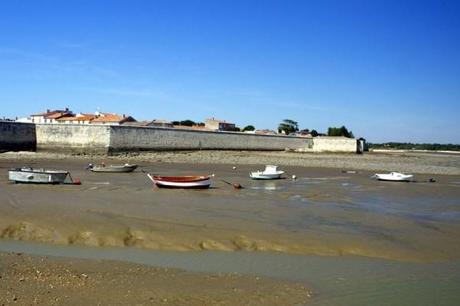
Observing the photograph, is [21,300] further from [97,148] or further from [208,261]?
[97,148]

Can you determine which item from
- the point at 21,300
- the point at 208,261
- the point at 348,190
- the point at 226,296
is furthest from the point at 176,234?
the point at 348,190

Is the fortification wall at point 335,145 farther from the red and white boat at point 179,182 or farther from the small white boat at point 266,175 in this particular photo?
the red and white boat at point 179,182

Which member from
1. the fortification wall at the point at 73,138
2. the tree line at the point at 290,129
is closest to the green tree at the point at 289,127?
the tree line at the point at 290,129

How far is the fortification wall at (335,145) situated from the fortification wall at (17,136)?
5207 cm

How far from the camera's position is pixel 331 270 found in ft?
33.6

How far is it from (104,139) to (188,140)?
55.0ft

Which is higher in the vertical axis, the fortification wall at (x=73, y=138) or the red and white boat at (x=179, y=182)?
the fortification wall at (x=73, y=138)

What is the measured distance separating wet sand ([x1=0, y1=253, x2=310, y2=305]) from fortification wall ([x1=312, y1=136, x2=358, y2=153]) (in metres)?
83.4

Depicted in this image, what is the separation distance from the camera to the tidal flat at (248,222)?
11891 mm

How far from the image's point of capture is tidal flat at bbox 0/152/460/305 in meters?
11.9

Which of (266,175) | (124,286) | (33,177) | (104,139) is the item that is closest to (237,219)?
(124,286)

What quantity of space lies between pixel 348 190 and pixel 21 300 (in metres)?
21.8

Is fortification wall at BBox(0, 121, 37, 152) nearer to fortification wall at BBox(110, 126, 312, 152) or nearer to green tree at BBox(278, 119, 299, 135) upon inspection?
fortification wall at BBox(110, 126, 312, 152)

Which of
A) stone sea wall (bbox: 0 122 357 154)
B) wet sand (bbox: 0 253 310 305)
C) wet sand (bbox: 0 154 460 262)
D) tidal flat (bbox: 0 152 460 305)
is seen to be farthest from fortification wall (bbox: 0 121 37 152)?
wet sand (bbox: 0 253 310 305)
